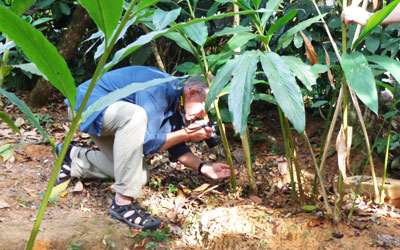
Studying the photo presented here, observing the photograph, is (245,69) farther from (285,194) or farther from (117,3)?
(285,194)

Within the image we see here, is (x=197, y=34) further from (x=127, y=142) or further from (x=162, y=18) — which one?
(x=127, y=142)

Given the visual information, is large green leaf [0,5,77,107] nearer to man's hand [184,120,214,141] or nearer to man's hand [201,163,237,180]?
man's hand [184,120,214,141]

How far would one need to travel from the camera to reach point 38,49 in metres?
0.90

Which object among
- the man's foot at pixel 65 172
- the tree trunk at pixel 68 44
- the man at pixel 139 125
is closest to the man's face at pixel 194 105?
the man at pixel 139 125

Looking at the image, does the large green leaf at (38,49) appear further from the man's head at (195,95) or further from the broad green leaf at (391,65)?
the man's head at (195,95)

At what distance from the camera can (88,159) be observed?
2725 millimetres

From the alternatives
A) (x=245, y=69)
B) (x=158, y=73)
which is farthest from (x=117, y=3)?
(x=158, y=73)

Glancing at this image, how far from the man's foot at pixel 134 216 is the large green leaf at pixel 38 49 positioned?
1.43m

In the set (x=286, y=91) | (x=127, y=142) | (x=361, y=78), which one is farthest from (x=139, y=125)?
(x=361, y=78)

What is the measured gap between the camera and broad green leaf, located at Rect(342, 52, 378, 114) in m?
1.56

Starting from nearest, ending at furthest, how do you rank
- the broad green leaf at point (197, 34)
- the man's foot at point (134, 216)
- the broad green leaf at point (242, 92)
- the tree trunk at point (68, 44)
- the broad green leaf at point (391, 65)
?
1. the broad green leaf at point (242, 92)
2. the broad green leaf at point (391, 65)
3. the broad green leaf at point (197, 34)
4. the man's foot at point (134, 216)
5. the tree trunk at point (68, 44)

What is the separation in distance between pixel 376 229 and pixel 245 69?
4.20 feet

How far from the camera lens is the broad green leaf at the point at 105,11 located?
87 cm

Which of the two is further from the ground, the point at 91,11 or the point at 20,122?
the point at 91,11
